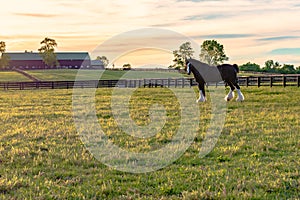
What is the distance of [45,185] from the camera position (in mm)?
4980

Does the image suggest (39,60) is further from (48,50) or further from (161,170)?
(161,170)

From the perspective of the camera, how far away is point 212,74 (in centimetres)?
1708

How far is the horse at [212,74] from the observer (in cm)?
1655

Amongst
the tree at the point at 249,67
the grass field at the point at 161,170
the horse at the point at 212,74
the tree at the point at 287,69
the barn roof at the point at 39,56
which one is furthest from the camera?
the barn roof at the point at 39,56

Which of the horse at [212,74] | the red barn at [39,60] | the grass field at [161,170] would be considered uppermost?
the red barn at [39,60]

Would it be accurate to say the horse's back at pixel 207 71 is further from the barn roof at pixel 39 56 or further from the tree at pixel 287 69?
the barn roof at pixel 39 56

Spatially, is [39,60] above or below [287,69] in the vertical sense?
above

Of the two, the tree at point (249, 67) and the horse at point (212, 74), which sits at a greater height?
the tree at point (249, 67)

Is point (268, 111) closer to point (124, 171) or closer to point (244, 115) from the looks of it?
point (244, 115)

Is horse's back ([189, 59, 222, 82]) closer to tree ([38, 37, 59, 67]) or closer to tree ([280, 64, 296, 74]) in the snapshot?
tree ([280, 64, 296, 74])

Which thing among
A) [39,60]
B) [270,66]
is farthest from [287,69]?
[39,60]

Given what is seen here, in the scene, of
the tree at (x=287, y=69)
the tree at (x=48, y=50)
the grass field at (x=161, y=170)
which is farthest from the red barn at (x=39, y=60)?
the grass field at (x=161, y=170)

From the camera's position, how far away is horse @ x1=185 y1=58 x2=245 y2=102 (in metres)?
16.5

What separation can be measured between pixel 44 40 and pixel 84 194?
96450mm
